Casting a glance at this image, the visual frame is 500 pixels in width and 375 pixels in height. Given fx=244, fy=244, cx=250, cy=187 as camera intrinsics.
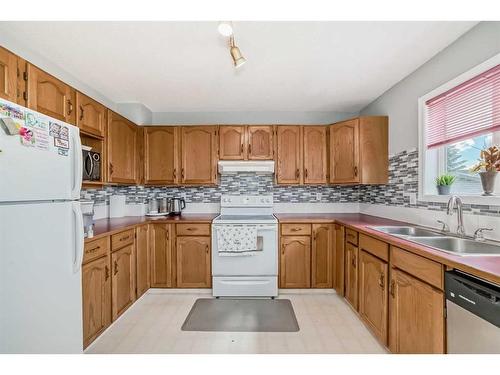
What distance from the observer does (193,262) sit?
2.88 m

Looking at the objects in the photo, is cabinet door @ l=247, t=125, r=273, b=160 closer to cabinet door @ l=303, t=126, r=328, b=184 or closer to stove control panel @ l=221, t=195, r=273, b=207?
cabinet door @ l=303, t=126, r=328, b=184

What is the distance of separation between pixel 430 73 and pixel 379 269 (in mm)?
1693

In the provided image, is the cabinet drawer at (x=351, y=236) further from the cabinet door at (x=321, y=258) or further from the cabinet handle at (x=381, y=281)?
the cabinet handle at (x=381, y=281)

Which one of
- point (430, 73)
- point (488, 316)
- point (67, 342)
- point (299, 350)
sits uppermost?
point (430, 73)

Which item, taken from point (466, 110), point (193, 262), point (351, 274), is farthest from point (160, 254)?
point (466, 110)

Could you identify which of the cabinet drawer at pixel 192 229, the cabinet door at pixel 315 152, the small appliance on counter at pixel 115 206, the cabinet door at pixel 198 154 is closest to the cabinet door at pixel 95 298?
the cabinet drawer at pixel 192 229

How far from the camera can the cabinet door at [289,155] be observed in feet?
10.5

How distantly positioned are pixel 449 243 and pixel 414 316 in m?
0.59

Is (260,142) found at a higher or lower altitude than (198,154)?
higher

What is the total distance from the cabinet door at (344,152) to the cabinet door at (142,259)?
2379mm

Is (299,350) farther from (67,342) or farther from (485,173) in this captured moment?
(485,173)

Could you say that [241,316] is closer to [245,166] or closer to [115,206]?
[245,166]
